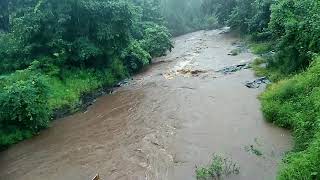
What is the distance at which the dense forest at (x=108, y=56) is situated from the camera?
41.1 ft

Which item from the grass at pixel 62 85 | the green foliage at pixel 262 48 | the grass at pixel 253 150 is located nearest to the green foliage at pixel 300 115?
the grass at pixel 253 150

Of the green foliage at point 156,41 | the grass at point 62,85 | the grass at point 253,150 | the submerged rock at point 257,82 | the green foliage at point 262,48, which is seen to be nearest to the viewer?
the grass at point 253,150

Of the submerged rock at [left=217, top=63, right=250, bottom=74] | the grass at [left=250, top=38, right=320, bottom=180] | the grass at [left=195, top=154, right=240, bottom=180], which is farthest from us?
the submerged rock at [left=217, top=63, right=250, bottom=74]

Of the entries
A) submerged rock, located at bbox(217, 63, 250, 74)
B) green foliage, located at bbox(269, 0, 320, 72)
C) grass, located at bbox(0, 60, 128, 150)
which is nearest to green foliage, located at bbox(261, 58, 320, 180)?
green foliage, located at bbox(269, 0, 320, 72)

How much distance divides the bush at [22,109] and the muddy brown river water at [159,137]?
54 cm

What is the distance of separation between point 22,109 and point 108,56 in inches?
339

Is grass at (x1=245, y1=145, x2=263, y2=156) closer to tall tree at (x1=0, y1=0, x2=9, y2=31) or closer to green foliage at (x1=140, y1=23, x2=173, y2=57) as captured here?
green foliage at (x1=140, y1=23, x2=173, y2=57)

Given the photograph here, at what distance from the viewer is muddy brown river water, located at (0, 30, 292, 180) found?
11422 millimetres

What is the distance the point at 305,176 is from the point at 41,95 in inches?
465

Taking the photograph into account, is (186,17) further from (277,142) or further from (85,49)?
(277,142)

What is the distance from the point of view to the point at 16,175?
12711 millimetres

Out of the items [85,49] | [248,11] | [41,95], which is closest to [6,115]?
[41,95]

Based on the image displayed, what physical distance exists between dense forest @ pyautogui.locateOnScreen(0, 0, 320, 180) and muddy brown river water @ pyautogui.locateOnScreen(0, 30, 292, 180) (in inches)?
35.0

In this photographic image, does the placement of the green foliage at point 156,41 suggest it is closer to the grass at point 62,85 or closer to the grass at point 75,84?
the grass at point 62,85
